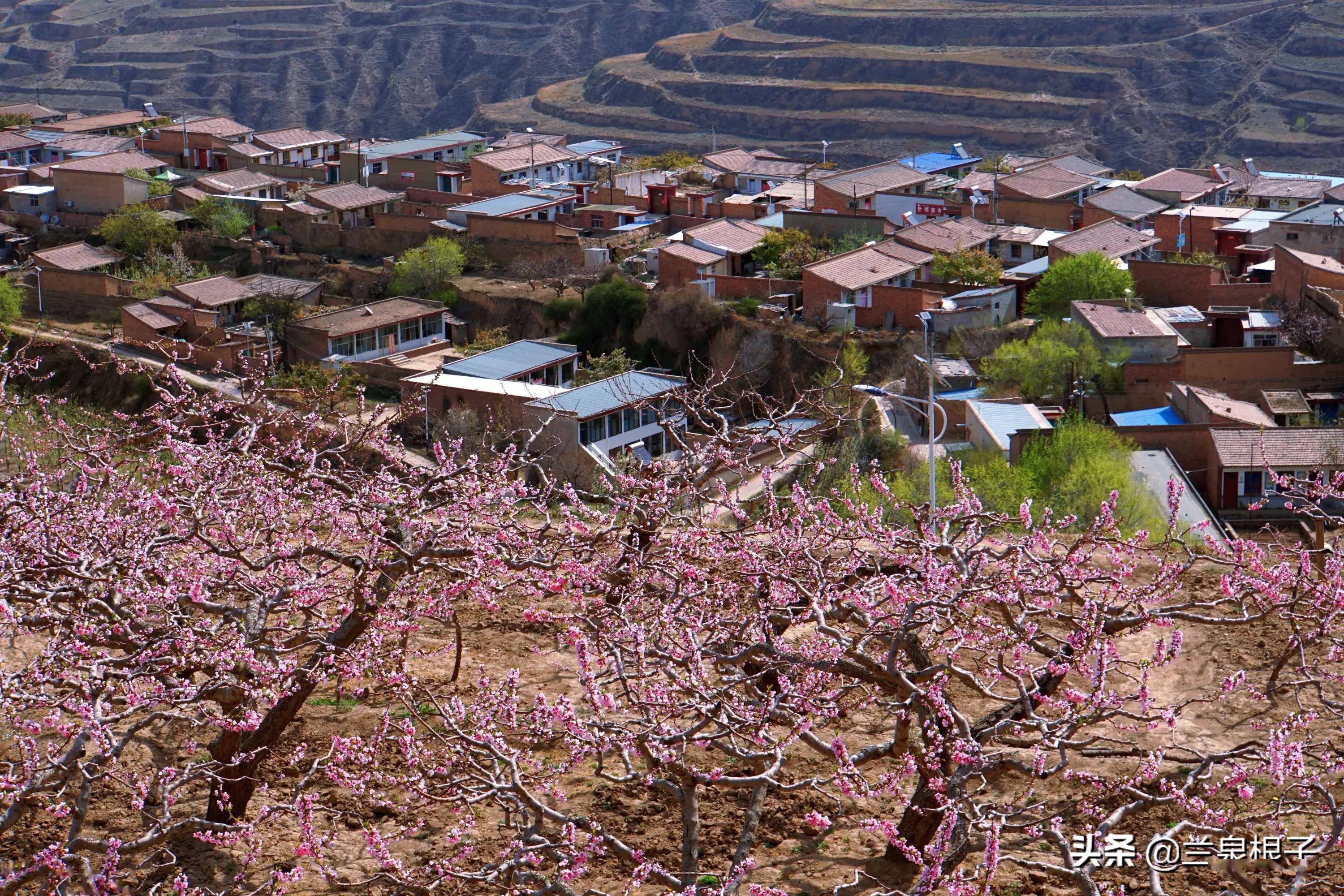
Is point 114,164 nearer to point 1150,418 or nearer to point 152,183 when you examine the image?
point 152,183

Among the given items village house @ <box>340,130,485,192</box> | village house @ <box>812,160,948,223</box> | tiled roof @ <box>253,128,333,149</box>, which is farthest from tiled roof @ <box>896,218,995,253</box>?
tiled roof @ <box>253,128,333,149</box>

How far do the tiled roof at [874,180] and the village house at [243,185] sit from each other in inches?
671

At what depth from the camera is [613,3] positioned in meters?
90.4

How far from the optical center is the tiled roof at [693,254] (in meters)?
34.2

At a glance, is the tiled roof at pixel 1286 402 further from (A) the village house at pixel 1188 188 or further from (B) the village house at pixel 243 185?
(B) the village house at pixel 243 185

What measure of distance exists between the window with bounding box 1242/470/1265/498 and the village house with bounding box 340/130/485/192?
30077mm

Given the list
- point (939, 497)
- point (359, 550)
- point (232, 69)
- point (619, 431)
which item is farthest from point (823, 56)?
point (359, 550)

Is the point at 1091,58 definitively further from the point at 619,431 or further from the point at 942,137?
the point at 619,431

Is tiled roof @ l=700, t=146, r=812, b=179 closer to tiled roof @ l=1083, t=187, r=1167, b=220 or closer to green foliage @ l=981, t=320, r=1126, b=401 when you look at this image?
tiled roof @ l=1083, t=187, r=1167, b=220

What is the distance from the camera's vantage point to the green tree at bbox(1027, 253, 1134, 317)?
28953 mm

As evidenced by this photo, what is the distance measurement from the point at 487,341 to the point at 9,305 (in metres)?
11.7

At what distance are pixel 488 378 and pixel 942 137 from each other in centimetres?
3579

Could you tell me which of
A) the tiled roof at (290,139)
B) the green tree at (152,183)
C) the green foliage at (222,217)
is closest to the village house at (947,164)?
the green foliage at (222,217)

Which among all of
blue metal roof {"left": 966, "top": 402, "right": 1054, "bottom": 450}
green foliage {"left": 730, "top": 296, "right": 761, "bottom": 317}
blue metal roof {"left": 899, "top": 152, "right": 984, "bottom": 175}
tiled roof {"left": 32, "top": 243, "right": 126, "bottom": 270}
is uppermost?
blue metal roof {"left": 899, "top": 152, "right": 984, "bottom": 175}
